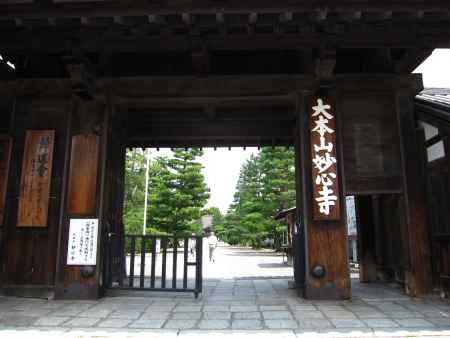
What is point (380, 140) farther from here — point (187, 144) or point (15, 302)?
point (15, 302)

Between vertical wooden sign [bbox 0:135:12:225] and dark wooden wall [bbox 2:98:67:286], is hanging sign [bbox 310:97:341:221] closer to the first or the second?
dark wooden wall [bbox 2:98:67:286]

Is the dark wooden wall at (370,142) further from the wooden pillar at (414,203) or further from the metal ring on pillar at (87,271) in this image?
the metal ring on pillar at (87,271)

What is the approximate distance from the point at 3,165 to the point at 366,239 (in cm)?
906

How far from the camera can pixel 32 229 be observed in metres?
7.24

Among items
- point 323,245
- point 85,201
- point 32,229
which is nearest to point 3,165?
point 32,229

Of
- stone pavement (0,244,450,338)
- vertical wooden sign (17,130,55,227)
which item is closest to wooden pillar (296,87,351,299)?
stone pavement (0,244,450,338)

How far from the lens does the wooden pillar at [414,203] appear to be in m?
6.89

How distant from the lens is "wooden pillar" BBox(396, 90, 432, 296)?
689 cm

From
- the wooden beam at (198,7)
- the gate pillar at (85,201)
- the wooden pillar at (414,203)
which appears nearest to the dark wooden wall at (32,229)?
the gate pillar at (85,201)

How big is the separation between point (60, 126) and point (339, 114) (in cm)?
584

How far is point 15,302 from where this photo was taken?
6473 millimetres

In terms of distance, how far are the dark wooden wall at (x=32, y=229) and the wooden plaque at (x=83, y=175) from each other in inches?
14.9

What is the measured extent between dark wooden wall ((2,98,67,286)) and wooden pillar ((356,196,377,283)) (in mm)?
7564

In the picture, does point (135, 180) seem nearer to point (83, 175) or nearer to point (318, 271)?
point (83, 175)
